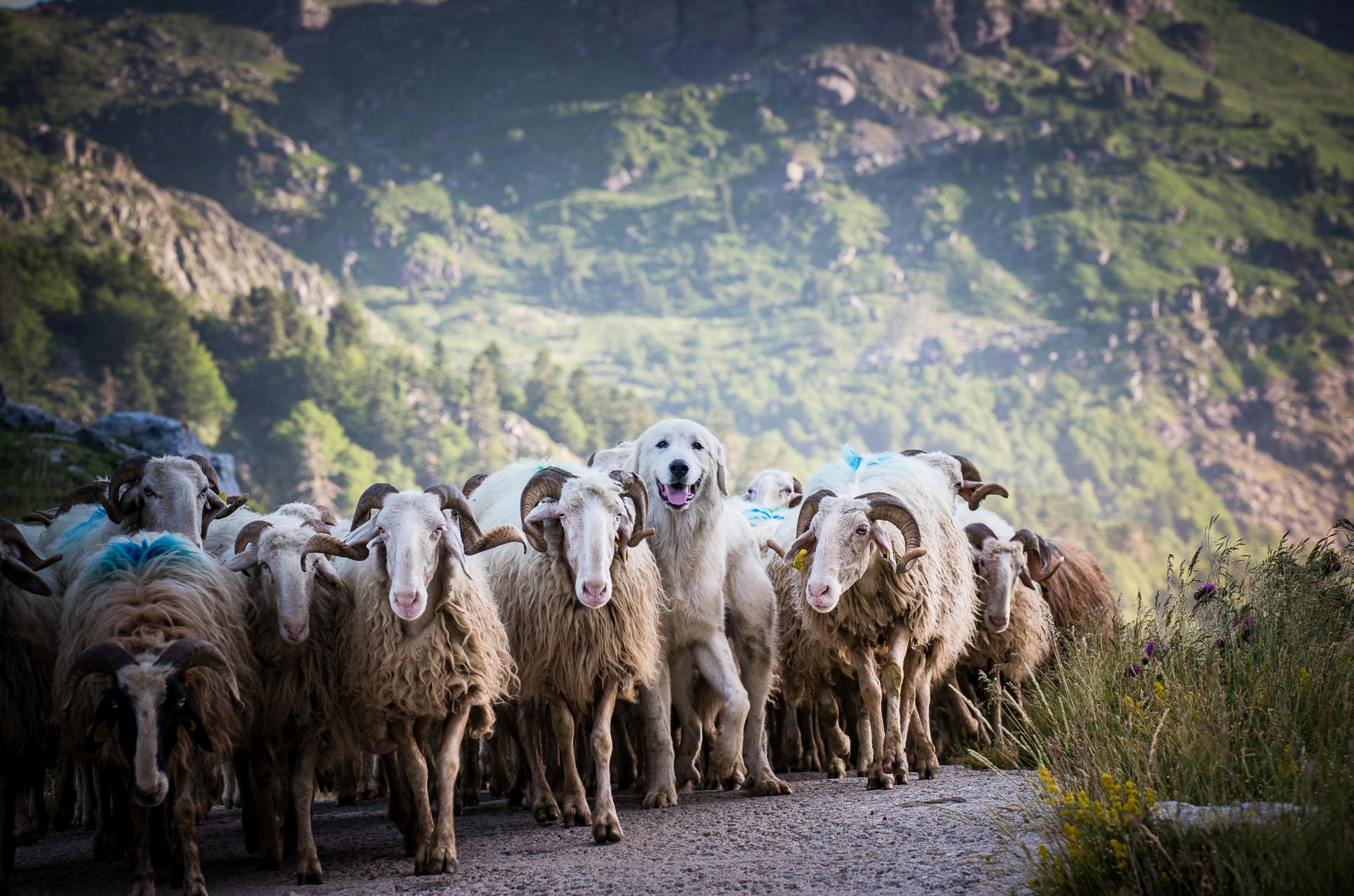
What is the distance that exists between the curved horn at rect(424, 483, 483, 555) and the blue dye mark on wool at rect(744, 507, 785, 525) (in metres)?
4.50

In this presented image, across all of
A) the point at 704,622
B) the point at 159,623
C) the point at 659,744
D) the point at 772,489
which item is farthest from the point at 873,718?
the point at 772,489

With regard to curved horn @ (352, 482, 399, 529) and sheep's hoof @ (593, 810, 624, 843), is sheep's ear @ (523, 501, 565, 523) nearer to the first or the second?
curved horn @ (352, 482, 399, 529)

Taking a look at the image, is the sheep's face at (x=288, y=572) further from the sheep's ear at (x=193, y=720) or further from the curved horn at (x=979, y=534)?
the curved horn at (x=979, y=534)

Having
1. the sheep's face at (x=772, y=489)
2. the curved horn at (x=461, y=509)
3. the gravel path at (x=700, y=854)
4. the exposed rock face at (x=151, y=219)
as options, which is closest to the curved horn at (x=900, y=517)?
the gravel path at (x=700, y=854)

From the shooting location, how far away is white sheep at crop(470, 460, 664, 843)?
28.7ft

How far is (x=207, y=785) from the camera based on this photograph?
988 cm

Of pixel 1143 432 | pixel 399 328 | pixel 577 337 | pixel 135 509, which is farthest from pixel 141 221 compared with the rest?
pixel 135 509

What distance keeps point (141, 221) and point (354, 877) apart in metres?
138

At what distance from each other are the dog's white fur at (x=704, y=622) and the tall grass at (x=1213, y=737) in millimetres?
2269

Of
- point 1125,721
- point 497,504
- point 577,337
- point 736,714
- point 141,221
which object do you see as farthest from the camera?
point 577,337

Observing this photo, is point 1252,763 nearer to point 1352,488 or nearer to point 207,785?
point 207,785

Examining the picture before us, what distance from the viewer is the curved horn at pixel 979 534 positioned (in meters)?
12.0

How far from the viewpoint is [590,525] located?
27.8 ft

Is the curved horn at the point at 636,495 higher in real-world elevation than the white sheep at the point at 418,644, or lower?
higher
